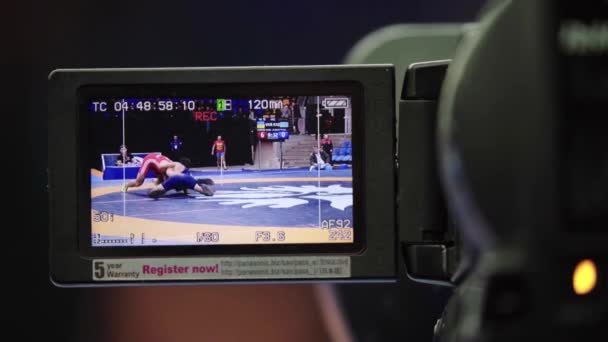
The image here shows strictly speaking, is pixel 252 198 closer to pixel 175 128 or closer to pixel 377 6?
pixel 175 128

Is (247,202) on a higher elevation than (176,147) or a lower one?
lower

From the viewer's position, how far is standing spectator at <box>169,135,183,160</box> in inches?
53.4

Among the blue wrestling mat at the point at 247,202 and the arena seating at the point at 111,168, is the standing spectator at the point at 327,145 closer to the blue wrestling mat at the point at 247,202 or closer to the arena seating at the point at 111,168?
the blue wrestling mat at the point at 247,202

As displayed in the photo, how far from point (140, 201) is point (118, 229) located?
7 centimetres

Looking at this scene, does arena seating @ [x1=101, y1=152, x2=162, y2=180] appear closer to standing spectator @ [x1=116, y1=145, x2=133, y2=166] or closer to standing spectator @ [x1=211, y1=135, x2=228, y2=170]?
standing spectator @ [x1=116, y1=145, x2=133, y2=166]

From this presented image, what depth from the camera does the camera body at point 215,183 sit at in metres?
1.29

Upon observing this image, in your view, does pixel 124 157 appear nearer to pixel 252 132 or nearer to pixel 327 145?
pixel 252 132

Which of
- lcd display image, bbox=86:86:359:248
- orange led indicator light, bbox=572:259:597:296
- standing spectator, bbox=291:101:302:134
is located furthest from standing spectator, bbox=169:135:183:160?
orange led indicator light, bbox=572:259:597:296

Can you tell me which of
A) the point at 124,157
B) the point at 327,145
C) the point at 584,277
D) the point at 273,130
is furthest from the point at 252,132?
the point at 584,277

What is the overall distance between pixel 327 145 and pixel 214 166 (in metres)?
0.23

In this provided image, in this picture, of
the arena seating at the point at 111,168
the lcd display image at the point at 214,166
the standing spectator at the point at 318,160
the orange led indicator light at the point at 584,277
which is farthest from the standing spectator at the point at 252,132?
the orange led indicator light at the point at 584,277

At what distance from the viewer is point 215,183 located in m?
1.37

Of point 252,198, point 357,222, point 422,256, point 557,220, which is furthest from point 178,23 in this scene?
point 557,220

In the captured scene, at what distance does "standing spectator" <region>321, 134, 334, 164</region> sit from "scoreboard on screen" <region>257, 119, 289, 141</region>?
7cm
